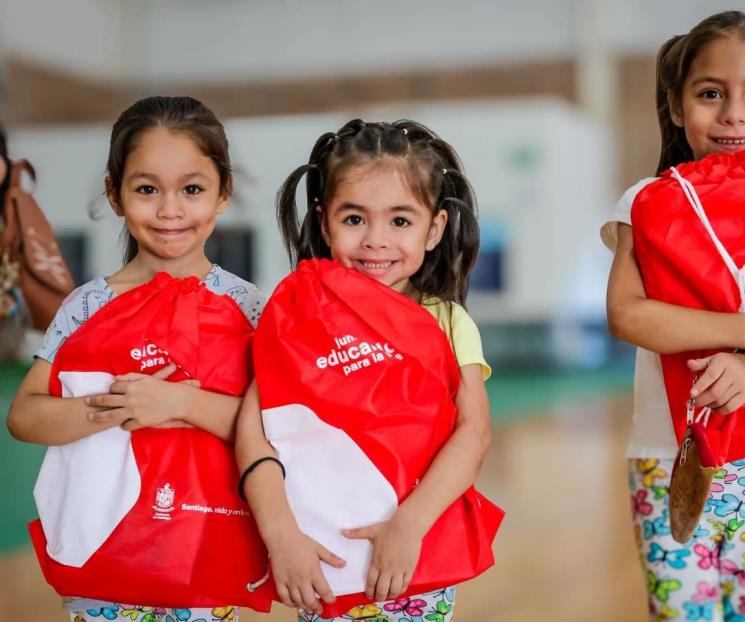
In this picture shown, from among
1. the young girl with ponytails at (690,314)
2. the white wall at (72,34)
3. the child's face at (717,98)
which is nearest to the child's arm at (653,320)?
the young girl with ponytails at (690,314)

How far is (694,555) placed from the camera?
52.9 inches

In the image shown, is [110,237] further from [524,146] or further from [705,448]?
[705,448]

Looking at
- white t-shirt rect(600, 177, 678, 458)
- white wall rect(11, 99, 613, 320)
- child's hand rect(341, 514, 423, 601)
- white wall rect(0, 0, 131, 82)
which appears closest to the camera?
child's hand rect(341, 514, 423, 601)

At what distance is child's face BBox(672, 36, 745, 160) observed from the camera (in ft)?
4.22

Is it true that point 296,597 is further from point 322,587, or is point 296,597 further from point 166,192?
point 166,192

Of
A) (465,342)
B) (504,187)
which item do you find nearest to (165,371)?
(465,342)

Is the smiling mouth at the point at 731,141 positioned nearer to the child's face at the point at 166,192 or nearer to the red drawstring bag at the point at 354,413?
the red drawstring bag at the point at 354,413

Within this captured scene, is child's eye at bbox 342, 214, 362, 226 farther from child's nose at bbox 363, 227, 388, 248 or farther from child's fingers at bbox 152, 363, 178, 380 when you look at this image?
child's fingers at bbox 152, 363, 178, 380

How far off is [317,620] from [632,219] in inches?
23.4

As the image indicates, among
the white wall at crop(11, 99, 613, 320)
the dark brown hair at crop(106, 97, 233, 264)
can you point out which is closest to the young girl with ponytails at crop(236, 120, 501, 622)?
the dark brown hair at crop(106, 97, 233, 264)

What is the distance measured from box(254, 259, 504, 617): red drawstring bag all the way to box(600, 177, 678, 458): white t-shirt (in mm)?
287

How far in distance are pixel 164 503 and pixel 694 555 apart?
652 mm

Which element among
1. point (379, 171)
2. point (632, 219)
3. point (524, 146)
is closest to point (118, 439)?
point (379, 171)

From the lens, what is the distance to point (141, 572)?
120 centimetres
